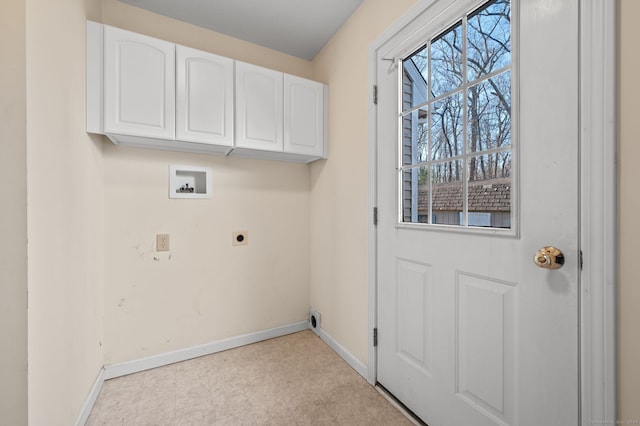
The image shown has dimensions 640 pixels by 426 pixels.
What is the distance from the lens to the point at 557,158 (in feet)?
2.86

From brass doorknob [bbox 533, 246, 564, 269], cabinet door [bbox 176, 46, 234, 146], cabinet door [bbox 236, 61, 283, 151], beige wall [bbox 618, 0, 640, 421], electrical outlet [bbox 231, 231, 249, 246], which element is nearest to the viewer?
beige wall [bbox 618, 0, 640, 421]

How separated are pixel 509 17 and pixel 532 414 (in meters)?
1.48

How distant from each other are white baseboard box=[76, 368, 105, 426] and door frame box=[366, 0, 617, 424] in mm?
2145

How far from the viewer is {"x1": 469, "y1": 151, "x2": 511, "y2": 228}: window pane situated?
40.8 inches

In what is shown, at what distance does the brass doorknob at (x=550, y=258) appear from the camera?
0.85 metres

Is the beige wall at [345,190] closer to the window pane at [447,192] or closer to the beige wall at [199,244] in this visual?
the beige wall at [199,244]

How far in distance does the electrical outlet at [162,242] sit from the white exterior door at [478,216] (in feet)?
4.94

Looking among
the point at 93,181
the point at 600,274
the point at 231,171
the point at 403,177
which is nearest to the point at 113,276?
the point at 93,181

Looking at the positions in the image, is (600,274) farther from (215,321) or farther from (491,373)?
(215,321)

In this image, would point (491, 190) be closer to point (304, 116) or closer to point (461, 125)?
point (461, 125)

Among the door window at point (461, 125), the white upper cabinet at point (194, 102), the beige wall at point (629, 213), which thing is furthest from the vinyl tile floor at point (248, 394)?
the white upper cabinet at point (194, 102)

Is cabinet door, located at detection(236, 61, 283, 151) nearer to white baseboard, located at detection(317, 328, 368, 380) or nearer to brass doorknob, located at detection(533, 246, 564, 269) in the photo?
white baseboard, located at detection(317, 328, 368, 380)

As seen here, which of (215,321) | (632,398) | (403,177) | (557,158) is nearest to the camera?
(632,398)

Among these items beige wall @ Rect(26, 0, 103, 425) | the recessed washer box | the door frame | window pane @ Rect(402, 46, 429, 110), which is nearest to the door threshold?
the door frame
